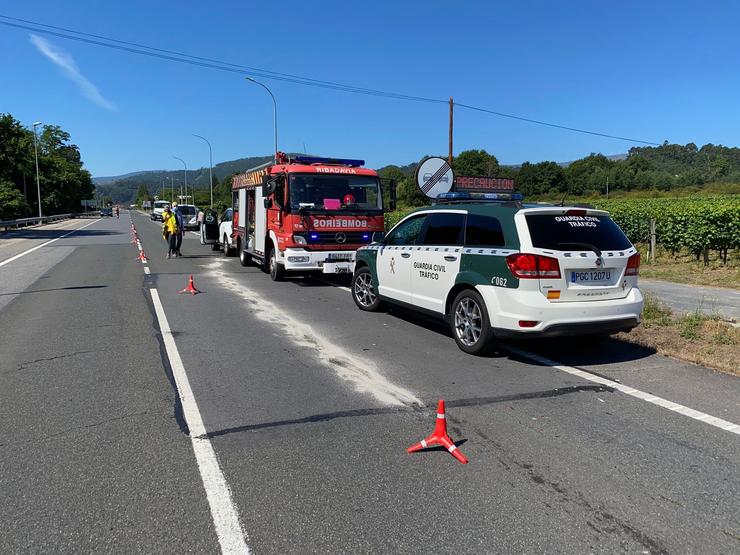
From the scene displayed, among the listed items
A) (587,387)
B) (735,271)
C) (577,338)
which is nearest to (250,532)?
(587,387)

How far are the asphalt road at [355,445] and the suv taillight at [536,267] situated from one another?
101cm

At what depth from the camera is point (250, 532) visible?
9.89 ft

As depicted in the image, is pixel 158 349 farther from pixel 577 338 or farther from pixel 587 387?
pixel 577 338

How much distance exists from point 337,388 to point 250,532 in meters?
2.46

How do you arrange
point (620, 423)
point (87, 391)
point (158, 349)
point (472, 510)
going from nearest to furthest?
point (472, 510) < point (620, 423) < point (87, 391) < point (158, 349)

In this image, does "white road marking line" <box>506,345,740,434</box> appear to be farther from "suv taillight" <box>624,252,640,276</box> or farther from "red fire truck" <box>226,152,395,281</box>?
"red fire truck" <box>226,152,395,281</box>

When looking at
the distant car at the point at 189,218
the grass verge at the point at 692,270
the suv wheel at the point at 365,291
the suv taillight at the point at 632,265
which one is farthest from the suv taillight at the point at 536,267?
the distant car at the point at 189,218

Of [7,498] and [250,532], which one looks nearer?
[250,532]

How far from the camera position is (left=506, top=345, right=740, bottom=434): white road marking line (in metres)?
4.58

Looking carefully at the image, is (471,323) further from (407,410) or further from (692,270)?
(692,270)

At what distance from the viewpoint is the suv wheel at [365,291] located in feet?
30.8

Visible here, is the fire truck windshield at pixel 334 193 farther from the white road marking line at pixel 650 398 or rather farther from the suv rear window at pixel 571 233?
the suv rear window at pixel 571 233

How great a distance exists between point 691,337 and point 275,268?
865 centimetres

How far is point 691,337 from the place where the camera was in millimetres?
7297
